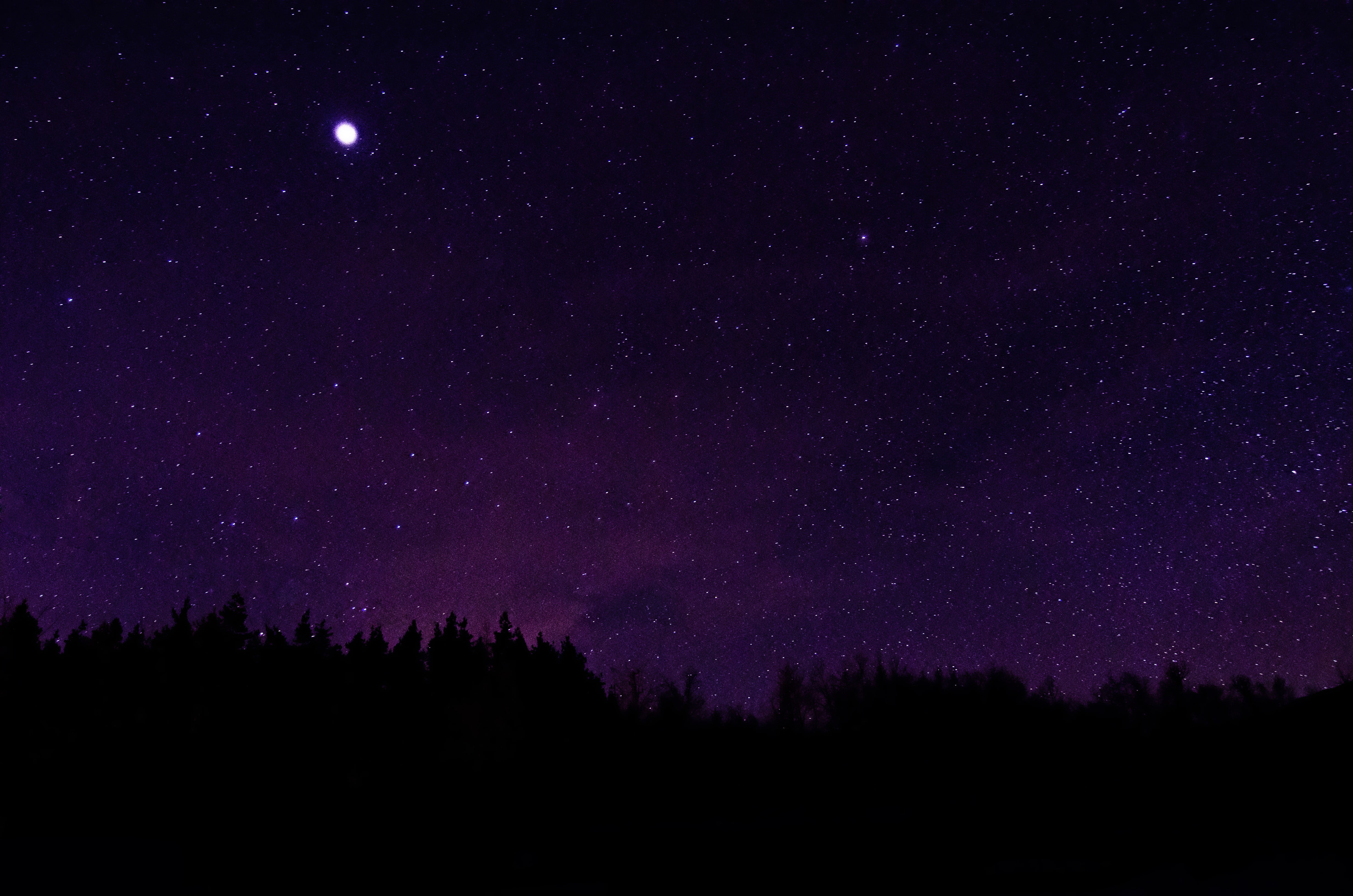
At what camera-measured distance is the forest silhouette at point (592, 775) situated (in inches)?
470

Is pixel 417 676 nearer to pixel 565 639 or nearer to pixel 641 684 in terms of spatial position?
pixel 565 639

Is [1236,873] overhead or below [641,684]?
below

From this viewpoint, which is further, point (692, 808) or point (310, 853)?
point (310, 853)

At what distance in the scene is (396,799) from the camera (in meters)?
29.5

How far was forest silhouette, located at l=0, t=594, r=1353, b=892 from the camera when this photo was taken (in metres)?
11.9

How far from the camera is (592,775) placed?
35.2 meters

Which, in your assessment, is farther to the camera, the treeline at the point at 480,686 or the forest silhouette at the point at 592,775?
the treeline at the point at 480,686

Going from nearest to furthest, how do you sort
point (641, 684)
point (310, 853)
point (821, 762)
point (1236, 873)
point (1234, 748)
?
point (1236, 873)
point (1234, 748)
point (310, 853)
point (821, 762)
point (641, 684)

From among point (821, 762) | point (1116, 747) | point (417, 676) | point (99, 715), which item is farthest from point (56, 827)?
point (1116, 747)

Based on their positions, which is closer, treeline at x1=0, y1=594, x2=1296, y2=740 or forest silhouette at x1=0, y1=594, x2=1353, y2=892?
forest silhouette at x1=0, y1=594, x2=1353, y2=892

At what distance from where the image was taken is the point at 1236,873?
10.6 meters

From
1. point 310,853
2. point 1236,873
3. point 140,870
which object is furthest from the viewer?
point 310,853

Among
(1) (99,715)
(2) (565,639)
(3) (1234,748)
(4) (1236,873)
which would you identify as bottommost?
(4) (1236,873)

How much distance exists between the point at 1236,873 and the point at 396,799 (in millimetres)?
28110
